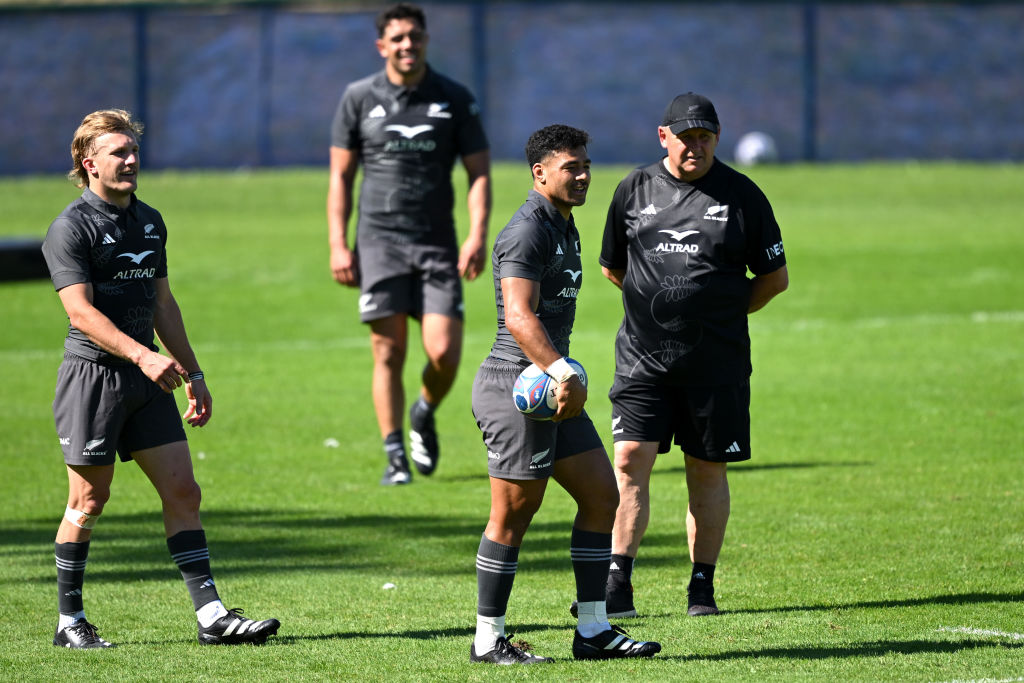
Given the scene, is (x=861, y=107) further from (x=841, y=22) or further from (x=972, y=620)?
(x=972, y=620)

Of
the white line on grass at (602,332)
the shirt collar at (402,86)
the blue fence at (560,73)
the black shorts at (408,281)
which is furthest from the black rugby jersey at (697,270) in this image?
the blue fence at (560,73)

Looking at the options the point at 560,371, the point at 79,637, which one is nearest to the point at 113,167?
the point at 79,637

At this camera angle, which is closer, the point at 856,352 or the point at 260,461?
the point at 260,461

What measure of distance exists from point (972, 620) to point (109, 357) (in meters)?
3.63

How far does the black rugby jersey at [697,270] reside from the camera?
21.5ft

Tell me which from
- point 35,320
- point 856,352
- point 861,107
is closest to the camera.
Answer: point 856,352

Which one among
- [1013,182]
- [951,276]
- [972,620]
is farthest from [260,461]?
[1013,182]

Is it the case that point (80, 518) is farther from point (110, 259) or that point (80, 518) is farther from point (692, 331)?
point (692, 331)

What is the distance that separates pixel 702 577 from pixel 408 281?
3.83 metres

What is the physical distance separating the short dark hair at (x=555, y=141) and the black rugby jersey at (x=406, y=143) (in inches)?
163

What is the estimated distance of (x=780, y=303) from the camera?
58.9 feet

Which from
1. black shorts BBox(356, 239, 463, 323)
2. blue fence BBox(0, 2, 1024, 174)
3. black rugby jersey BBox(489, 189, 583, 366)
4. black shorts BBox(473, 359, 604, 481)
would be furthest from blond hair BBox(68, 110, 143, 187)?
blue fence BBox(0, 2, 1024, 174)

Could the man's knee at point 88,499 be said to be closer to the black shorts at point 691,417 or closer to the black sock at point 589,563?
the black sock at point 589,563

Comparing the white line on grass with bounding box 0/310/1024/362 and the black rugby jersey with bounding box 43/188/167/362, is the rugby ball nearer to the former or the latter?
the black rugby jersey with bounding box 43/188/167/362
